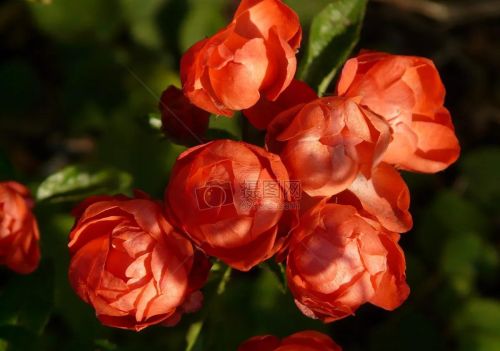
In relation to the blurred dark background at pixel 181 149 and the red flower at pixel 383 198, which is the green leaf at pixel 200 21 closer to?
the blurred dark background at pixel 181 149

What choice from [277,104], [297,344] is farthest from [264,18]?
[297,344]

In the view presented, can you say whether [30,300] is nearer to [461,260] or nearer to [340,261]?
[340,261]

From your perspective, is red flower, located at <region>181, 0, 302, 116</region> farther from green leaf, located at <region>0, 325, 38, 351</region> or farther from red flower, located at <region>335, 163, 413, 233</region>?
green leaf, located at <region>0, 325, 38, 351</region>

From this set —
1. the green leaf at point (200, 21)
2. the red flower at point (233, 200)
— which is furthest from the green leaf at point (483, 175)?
the red flower at point (233, 200)

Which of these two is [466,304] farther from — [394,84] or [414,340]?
[394,84]

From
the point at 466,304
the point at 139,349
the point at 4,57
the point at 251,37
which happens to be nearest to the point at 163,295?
the point at 251,37

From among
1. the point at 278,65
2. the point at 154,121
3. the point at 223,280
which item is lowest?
the point at 223,280
